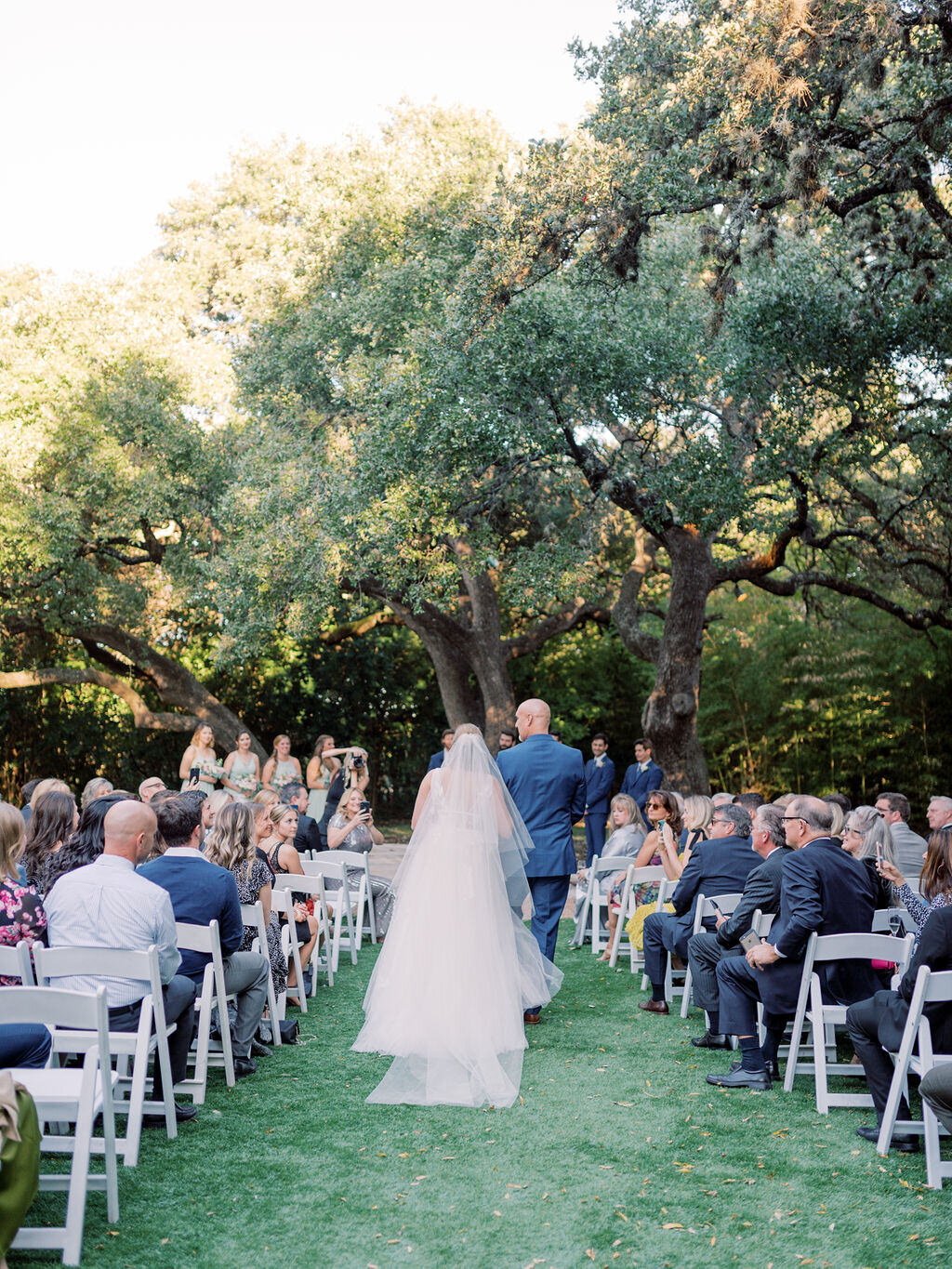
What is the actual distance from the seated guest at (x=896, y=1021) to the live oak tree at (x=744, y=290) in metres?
6.00

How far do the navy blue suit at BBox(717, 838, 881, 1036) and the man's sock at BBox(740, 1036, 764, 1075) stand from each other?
0.19 meters

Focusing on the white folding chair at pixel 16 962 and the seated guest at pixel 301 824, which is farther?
the seated guest at pixel 301 824

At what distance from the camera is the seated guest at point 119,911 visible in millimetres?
4227

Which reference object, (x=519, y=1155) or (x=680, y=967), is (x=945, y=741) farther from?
(x=519, y=1155)

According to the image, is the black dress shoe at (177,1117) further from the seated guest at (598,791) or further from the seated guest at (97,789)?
the seated guest at (598,791)

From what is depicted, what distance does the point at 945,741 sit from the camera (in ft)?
56.2

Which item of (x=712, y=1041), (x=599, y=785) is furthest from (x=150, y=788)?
(x=599, y=785)

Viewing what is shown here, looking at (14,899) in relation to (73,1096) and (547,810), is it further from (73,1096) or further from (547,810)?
(547,810)

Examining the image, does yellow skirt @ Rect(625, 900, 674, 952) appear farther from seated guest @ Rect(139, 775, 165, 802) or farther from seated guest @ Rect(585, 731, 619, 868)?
seated guest @ Rect(585, 731, 619, 868)

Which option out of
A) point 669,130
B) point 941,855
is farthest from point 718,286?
point 941,855

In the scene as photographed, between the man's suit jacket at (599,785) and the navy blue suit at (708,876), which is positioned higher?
the man's suit jacket at (599,785)

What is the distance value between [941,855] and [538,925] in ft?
8.88

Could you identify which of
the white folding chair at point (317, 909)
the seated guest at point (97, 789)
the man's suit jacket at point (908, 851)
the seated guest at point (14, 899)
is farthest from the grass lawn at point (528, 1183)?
the seated guest at point (97, 789)

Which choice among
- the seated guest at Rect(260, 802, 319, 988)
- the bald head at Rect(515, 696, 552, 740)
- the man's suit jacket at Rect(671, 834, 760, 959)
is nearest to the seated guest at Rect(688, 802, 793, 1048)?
the man's suit jacket at Rect(671, 834, 760, 959)
